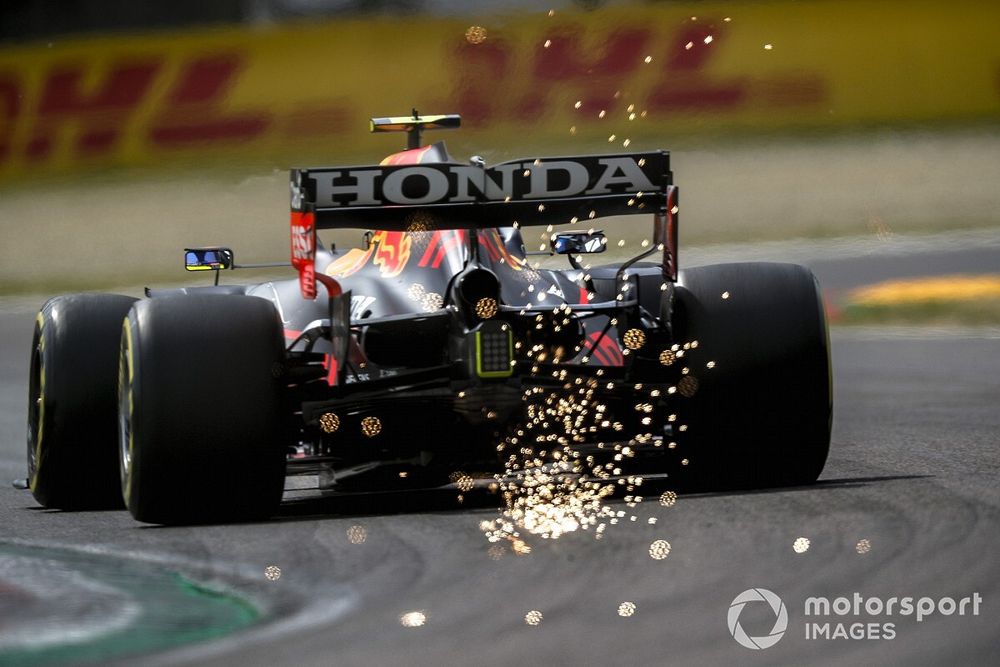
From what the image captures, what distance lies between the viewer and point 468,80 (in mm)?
20156

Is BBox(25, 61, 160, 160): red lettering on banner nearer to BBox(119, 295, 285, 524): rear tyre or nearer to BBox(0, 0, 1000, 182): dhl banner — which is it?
BBox(0, 0, 1000, 182): dhl banner

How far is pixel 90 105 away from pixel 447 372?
59.2 feet

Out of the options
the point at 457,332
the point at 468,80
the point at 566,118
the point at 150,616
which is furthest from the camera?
the point at 566,118

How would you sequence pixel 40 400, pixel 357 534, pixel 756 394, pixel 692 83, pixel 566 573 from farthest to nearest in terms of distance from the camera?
pixel 692 83 < pixel 40 400 < pixel 756 394 < pixel 357 534 < pixel 566 573

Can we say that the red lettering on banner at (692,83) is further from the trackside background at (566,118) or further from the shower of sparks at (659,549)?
the shower of sparks at (659,549)

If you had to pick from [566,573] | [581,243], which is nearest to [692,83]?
[581,243]

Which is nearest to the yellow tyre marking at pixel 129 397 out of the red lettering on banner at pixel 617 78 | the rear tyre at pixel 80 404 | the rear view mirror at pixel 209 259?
the rear tyre at pixel 80 404

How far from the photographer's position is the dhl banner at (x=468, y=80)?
2119 cm

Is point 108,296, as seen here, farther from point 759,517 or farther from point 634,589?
point 634,589

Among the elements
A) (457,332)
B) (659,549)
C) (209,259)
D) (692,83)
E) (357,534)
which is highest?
(692,83)

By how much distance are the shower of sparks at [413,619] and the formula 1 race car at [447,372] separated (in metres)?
2.43

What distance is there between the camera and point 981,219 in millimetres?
20891

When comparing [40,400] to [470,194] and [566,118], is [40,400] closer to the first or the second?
[470,194]

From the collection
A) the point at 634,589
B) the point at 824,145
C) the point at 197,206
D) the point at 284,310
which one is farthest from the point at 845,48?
the point at 634,589
